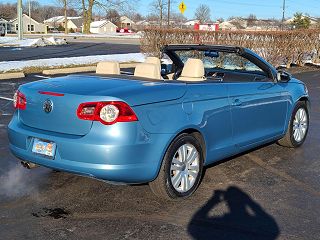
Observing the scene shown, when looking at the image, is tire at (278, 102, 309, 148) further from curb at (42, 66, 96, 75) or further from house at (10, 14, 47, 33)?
house at (10, 14, 47, 33)

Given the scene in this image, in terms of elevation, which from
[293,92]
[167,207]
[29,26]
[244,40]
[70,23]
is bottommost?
[167,207]

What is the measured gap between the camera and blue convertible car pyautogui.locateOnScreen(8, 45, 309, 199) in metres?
3.87

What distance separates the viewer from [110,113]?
3.84 m

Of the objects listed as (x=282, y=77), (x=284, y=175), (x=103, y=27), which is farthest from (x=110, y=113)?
(x=103, y=27)

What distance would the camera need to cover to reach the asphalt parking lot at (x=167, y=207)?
12.1 ft

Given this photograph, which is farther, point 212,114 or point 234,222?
point 212,114

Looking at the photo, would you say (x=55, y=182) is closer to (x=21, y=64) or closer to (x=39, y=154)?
(x=39, y=154)

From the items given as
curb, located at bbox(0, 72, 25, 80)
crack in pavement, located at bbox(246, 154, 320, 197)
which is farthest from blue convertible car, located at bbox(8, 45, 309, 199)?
curb, located at bbox(0, 72, 25, 80)

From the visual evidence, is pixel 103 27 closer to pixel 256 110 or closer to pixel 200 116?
pixel 256 110

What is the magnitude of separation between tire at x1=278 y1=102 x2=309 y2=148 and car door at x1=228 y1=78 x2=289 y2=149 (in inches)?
12.9

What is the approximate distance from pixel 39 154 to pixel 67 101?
1.91 feet

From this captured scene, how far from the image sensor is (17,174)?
508 centimetres

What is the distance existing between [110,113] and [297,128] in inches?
146

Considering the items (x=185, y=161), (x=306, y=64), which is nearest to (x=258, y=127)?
(x=185, y=161)
